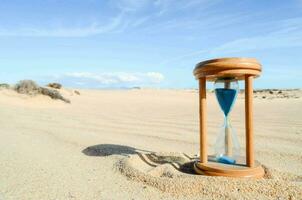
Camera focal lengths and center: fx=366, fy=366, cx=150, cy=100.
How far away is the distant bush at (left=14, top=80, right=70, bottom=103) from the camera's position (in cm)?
914

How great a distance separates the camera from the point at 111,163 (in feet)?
10.8

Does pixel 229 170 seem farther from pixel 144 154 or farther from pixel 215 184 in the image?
pixel 144 154

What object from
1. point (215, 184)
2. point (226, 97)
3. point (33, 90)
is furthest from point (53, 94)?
point (215, 184)

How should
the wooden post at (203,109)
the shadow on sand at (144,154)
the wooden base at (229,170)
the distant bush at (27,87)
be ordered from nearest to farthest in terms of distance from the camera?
the wooden base at (229,170) → the wooden post at (203,109) → the shadow on sand at (144,154) → the distant bush at (27,87)

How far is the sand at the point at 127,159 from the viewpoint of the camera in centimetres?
244

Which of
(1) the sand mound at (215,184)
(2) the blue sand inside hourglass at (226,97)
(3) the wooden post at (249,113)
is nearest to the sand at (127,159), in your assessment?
(1) the sand mound at (215,184)

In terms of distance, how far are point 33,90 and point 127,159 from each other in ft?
21.9

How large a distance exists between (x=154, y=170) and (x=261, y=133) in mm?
2474

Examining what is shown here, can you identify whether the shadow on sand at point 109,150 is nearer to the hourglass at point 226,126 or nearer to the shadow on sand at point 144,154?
the shadow on sand at point 144,154

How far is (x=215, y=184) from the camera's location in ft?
8.20

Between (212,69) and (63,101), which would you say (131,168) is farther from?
(63,101)

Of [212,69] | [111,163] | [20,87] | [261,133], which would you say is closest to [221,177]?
[212,69]

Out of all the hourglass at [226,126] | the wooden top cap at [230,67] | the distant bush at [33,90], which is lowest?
the hourglass at [226,126]

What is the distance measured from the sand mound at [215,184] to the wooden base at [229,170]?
0.09 meters
